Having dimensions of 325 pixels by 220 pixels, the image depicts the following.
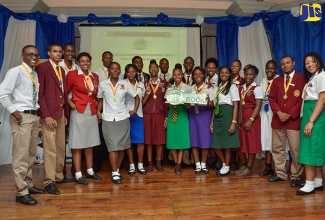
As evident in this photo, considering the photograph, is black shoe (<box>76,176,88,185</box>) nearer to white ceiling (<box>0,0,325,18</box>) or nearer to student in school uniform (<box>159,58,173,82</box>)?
student in school uniform (<box>159,58,173,82</box>)

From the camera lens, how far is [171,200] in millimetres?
3051

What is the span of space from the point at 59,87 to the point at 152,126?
55.9 inches

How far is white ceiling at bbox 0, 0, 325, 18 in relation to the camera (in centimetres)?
527

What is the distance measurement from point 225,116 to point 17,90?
8.29ft

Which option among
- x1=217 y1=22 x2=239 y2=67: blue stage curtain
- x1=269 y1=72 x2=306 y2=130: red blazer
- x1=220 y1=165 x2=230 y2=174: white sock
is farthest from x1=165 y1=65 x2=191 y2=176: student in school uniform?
x1=217 y1=22 x2=239 y2=67: blue stage curtain

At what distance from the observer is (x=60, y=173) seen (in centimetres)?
368

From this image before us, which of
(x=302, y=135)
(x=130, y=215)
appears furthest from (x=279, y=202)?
(x=130, y=215)

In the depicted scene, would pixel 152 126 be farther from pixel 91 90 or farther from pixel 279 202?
pixel 279 202

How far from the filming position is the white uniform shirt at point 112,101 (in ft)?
12.0

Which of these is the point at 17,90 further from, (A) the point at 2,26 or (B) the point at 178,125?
(A) the point at 2,26

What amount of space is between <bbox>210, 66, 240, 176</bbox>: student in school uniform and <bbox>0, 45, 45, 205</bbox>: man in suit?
226cm

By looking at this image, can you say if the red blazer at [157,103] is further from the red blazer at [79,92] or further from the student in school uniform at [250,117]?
the student in school uniform at [250,117]

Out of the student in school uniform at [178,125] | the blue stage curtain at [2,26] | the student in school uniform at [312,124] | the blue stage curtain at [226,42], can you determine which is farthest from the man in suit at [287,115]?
the blue stage curtain at [2,26]

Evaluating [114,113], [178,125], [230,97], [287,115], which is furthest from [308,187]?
[114,113]
